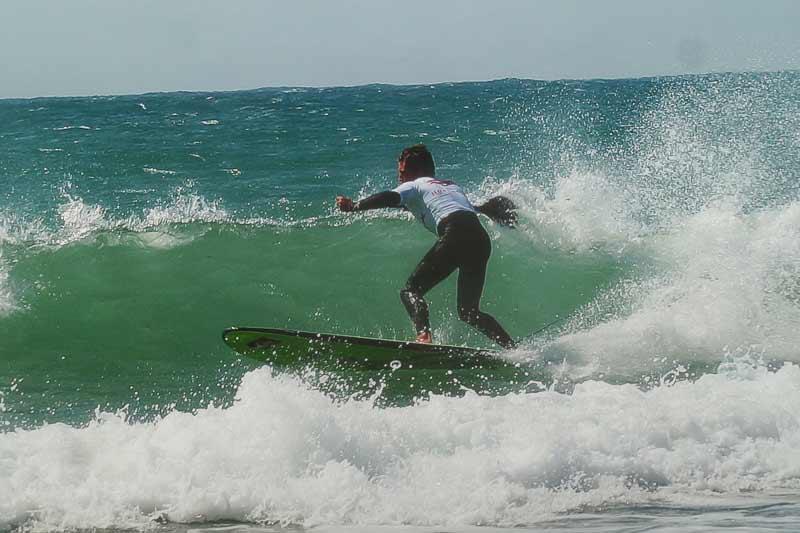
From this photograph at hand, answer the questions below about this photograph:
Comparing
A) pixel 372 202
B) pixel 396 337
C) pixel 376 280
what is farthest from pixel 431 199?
pixel 376 280

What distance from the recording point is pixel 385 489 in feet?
17.1

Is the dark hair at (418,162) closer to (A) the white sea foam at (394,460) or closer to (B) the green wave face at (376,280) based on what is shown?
(B) the green wave face at (376,280)

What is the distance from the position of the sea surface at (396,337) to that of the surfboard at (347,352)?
10 centimetres

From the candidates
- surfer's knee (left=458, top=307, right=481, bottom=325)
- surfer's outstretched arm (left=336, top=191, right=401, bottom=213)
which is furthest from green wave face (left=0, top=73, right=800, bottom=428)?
surfer's outstretched arm (left=336, top=191, right=401, bottom=213)

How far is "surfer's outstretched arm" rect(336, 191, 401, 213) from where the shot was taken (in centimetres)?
755

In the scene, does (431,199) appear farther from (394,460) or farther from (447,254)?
(394,460)

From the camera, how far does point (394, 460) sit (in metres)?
5.53

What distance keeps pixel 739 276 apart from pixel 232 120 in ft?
72.8

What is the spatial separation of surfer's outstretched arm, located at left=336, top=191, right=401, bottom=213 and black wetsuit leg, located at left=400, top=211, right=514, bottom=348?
0.44m

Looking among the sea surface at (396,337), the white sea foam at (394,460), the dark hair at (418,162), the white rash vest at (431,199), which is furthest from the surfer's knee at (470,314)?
the white sea foam at (394,460)

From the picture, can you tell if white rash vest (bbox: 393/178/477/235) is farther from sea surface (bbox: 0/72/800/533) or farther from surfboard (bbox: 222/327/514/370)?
sea surface (bbox: 0/72/800/533)

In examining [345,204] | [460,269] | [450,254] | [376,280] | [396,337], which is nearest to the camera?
[345,204]

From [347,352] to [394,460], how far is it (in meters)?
2.47

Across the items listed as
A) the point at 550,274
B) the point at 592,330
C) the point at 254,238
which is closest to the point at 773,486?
the point at 592,330
